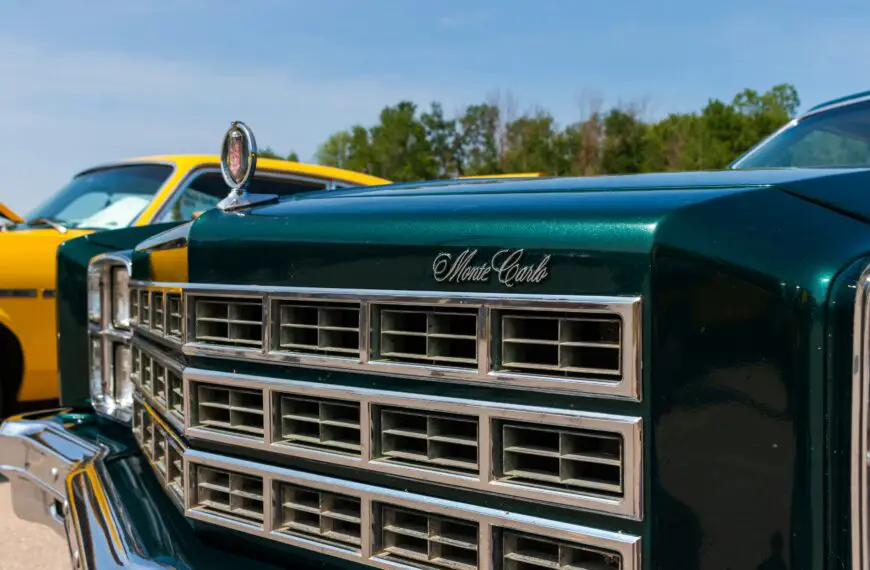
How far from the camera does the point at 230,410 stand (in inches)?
86.0

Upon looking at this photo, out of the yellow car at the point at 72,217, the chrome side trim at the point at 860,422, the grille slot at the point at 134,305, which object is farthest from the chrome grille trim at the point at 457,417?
the yellow car at the point at 72,217

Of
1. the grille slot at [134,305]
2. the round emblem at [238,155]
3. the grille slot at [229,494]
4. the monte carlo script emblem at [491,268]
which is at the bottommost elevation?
the grille slot at [229,494]

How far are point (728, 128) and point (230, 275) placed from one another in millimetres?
42346

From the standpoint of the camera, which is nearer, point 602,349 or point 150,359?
point 602,349

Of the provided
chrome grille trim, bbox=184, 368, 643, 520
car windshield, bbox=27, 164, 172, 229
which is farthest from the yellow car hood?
chrome grille trim, bbox=184, 368, 643, 520

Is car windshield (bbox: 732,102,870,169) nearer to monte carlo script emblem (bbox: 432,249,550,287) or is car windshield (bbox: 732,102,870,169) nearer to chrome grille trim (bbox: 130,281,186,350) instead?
monte carlo script emblem (bbox: 432,249,550,287)

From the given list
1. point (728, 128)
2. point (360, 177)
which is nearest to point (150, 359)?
point (360, 177)

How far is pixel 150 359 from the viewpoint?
286 centimetres

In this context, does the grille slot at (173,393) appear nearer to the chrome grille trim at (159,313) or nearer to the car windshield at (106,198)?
the chrome grille trim at (159,313)

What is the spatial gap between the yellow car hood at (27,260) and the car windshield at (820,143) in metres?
3.86

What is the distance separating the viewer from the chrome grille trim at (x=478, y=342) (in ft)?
4.98

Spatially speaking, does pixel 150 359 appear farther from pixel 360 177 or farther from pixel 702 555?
pixel 360 177

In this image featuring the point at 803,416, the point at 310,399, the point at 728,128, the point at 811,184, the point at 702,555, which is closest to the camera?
the point at 803,416

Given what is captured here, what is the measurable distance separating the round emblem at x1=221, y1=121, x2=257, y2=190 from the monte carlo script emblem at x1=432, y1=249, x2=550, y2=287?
3.05ft
